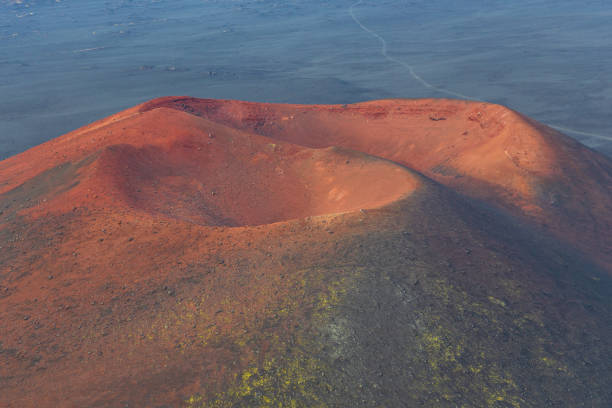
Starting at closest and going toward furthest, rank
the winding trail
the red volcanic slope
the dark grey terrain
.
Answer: the red volcanic slope < the winding trail < the dark grey terrain

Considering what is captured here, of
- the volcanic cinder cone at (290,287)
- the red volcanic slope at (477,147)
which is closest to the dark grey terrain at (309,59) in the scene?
the red volcanic slope at (477,147)

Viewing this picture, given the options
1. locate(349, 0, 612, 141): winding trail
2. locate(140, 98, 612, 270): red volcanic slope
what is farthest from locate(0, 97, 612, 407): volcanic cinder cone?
locate(349, 0, 612, 141): winding trail

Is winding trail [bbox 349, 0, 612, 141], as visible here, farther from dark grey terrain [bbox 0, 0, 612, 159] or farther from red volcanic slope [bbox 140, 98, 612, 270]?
red volcanic slope [bbox 140, 98, 612, 270]

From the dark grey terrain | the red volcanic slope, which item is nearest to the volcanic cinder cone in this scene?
the red volcanic slope

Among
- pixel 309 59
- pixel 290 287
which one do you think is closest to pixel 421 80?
pixel 309 59

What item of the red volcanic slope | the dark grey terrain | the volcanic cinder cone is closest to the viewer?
the volcanic cinder cone

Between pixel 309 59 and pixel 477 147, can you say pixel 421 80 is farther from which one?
pixel 477 147

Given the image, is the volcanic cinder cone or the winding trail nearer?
the volcanic cinder cone

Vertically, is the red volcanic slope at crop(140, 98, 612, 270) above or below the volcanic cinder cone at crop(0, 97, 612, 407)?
below
